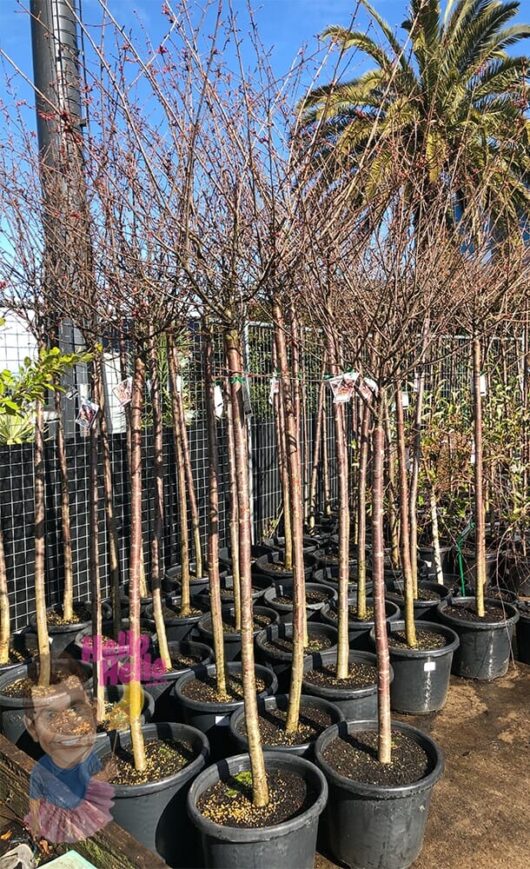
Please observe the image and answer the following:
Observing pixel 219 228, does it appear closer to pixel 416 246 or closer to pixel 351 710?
pixel 416 246

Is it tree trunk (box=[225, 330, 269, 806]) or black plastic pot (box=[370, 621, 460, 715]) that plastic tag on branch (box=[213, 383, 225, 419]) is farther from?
black plastic pot (box=[370, 621, 460, 715])

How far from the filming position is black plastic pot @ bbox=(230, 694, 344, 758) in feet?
8.82

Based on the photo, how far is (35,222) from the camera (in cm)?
349

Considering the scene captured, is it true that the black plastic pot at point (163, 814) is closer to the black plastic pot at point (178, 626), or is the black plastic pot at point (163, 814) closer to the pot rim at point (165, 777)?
the pot rim at point (165, 777)

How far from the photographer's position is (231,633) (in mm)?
3795

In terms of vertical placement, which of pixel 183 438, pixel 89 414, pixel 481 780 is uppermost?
pixel 89 414

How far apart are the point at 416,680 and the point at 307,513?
8.90ft

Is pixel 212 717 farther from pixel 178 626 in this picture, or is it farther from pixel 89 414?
pixel 89 414

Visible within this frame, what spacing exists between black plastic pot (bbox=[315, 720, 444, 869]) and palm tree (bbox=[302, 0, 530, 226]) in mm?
2193

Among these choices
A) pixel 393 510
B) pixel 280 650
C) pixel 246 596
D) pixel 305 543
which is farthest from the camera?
pixel 305 543

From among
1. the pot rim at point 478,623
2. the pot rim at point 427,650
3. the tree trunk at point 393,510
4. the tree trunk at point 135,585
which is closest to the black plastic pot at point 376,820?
the tree trunk at point 135,585

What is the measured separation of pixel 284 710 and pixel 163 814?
0.75 m

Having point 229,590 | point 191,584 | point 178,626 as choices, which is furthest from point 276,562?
point 178,626

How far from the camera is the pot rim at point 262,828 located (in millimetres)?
2154
